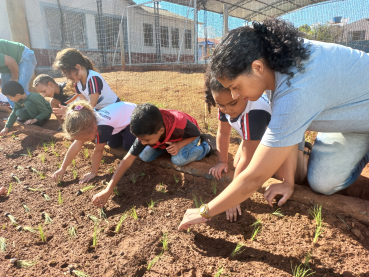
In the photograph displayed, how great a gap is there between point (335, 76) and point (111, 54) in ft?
44.8

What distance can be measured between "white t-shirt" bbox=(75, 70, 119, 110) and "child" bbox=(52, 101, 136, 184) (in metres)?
0.69

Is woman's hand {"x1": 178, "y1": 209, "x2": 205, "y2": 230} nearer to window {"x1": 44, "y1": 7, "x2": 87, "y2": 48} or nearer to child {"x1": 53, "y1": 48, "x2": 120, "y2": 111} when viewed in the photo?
child {"x1": 53, "y1": 48, "x2": 120, "y2": 111}

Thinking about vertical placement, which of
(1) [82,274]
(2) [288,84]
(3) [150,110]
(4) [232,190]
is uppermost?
(2) [288,84]

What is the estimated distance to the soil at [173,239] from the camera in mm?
1424

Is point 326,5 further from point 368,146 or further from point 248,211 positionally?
point 248,211

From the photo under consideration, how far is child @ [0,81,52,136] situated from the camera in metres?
4.18

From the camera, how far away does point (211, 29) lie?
29.1 ft

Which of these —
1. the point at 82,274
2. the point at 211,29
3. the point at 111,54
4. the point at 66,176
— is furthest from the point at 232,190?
the point at 111,54

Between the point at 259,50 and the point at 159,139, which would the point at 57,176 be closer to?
the point at 159,139

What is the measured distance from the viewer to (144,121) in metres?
1.94

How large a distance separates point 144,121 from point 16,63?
12.7ft

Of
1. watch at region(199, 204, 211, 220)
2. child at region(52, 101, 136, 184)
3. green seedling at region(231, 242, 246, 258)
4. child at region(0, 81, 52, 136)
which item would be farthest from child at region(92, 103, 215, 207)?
child at region(0, 81, 52, 136)

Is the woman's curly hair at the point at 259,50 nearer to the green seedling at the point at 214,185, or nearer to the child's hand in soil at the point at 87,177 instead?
the green seedling at the point at 214,185

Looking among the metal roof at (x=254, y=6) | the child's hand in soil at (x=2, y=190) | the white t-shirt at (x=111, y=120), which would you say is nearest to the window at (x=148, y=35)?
the metal roof at (x=254, y=6)
